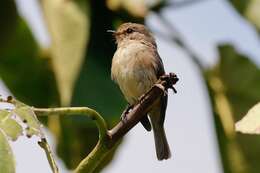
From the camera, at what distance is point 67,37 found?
105 inches

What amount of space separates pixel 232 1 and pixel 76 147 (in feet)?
2.66

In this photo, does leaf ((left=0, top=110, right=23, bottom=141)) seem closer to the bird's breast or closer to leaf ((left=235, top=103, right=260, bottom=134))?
leaf ((left=235, top=103, right=260, bottom=134))

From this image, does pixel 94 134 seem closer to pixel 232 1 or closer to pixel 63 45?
pixel 63 45

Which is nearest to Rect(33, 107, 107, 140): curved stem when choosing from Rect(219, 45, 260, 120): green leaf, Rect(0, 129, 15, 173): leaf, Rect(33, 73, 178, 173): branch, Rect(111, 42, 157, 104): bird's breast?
Rect(33, 73, 178, 173): branch

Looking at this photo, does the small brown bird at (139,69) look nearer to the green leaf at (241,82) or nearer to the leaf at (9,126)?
the green leaf at (241,82)

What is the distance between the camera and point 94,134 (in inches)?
117

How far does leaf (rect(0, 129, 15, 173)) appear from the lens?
3.87 ft

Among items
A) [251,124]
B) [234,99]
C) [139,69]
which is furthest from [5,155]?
[139,69]

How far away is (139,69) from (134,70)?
3 centimetres

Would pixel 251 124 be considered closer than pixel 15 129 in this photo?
No

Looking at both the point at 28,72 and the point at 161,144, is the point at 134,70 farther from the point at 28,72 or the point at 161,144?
the point at 28,72

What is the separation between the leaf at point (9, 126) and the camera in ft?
4.09

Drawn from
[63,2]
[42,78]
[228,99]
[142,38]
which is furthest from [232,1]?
[142,38]

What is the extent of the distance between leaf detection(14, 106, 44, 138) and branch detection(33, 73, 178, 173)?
0.11ft
